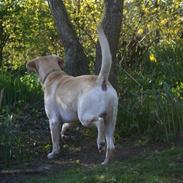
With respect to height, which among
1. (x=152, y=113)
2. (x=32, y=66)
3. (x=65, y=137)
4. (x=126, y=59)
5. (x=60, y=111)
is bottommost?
(x=65, y=137)

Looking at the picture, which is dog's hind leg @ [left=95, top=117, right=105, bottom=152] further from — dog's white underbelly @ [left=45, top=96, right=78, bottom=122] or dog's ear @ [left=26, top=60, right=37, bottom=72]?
dog's ear @ [left=26, top=60, right=37, bottom=72]

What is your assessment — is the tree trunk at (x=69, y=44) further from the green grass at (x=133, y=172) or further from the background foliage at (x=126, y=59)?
the green grass at (x=133, y=172)

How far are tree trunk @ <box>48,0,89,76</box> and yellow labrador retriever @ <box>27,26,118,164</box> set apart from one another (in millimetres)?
1519

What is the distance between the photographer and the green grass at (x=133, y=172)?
5902mm

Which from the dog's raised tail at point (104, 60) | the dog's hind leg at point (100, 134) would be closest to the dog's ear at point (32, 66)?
the dog's raised tail at point (104, 60)

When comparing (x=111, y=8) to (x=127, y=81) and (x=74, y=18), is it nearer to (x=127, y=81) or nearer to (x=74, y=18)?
(x=127, y=81)

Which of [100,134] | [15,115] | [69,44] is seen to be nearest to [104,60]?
[100,134]

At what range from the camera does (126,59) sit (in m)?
12.4

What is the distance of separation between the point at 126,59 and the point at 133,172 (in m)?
6.44

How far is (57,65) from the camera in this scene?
26.8 ft

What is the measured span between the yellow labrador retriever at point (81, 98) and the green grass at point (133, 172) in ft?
1.21

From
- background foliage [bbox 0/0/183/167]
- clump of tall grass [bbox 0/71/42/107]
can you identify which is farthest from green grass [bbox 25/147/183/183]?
clump of tall grass [bbox 0/71/42/107]

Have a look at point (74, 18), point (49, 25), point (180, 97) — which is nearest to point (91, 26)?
point (74, 18)

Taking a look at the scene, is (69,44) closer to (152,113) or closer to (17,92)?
(17,92)
